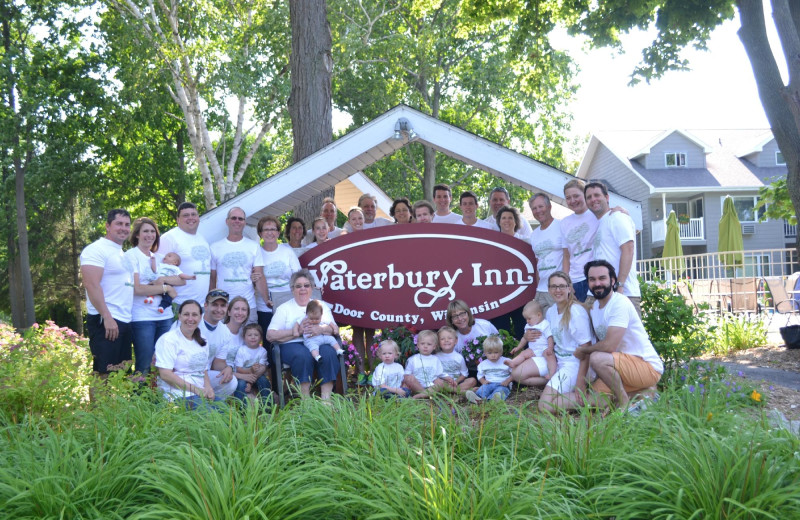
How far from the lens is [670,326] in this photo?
6422 millimetres

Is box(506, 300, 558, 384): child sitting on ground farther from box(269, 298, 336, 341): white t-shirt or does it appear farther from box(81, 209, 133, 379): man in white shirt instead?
box(81, 209, 133, 379): man in white shirt

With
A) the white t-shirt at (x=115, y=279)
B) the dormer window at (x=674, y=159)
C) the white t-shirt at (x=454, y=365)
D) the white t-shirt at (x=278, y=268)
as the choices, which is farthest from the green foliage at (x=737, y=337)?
the dormer window at (x=674, y=159)

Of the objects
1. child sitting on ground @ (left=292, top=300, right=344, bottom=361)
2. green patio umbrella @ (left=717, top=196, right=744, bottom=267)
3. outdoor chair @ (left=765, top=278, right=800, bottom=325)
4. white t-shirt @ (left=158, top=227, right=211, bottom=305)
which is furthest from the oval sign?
green patio umbrella @ (left=717, top=196, right=744, bottom=267)

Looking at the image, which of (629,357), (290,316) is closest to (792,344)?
(629,357)

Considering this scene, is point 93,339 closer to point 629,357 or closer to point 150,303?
point 150,303

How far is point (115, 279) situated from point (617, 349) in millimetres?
4118

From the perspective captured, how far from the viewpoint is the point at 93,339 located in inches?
233

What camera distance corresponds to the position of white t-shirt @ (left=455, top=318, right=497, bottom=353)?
6.61 meters

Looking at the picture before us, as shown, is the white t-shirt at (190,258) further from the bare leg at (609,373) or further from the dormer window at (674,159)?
the dormer window at (674,159)

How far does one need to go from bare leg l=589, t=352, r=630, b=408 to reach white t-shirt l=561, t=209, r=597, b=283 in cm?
126

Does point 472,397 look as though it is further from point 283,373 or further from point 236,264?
point 236,264

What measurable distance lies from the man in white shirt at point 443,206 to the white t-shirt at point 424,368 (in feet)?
5.72

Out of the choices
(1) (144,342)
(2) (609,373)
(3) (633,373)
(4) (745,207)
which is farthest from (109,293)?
(4) (745,207)

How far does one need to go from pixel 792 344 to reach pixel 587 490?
Answer: 26.0ft
